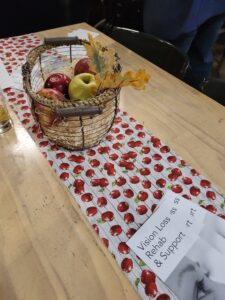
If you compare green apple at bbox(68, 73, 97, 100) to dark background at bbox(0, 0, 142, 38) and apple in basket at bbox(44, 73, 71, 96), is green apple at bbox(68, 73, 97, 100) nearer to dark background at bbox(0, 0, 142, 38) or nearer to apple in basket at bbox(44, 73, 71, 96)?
apple in basket at bbox(44, 73, 71, 96)

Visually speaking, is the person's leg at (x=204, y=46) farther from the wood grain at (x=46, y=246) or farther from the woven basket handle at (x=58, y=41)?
the wood grain at (x=46, y=246)

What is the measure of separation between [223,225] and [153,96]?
516 millimetres

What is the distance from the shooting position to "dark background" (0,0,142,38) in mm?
2301

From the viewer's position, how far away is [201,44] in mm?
1821

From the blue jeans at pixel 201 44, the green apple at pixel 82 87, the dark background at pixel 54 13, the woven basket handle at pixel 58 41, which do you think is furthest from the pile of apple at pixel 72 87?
the dark background at pixel 54 13

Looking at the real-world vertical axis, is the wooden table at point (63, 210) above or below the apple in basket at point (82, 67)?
below

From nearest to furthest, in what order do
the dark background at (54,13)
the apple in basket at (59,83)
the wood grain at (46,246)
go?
the wood grain at (46,246) → the apple in basket at (59,83) → the dark background at (54,13)

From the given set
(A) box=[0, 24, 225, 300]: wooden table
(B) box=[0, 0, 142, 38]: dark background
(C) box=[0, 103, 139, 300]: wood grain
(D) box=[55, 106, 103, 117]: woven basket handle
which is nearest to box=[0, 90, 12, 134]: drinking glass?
(A) box=[0, 24, 225, 300]: wooden table

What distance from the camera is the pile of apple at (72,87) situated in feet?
2.29

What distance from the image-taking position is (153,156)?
2.51 feet

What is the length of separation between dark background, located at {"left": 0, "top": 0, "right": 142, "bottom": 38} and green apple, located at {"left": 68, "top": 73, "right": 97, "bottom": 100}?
75.6 inches

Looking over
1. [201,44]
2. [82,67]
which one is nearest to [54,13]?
[201,44]

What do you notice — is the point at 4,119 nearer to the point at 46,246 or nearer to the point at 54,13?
the point at 46,246

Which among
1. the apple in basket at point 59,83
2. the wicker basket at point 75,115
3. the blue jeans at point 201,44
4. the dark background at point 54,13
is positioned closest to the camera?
the wicker basket at point 75,115
